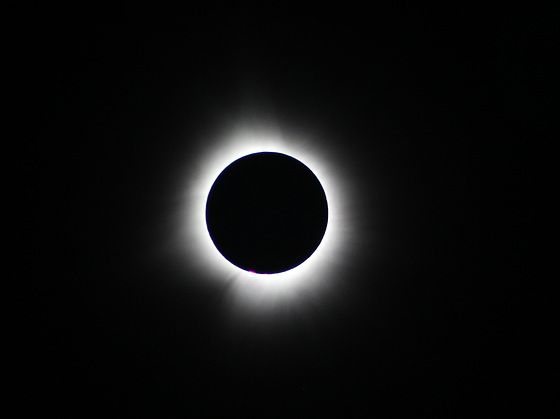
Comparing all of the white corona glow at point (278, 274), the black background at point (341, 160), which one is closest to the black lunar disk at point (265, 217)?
the white corona glow at point (278, 274)

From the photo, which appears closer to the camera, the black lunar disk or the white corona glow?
the black lunar disk

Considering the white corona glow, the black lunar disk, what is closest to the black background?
the white corona glow

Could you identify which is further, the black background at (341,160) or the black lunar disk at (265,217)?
the black background at (341,160)

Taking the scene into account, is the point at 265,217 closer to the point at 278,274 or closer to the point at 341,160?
the point at 278,274

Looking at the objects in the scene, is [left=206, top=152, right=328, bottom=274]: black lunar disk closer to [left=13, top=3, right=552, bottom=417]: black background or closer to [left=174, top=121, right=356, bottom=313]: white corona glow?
[left=174, top=121, right=356, bottom=313]: white corona glow

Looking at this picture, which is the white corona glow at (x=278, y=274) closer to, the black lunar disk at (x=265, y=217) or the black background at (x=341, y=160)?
the black background at (x=341, y=160)

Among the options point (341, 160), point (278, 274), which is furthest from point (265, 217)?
point (341, 160)
